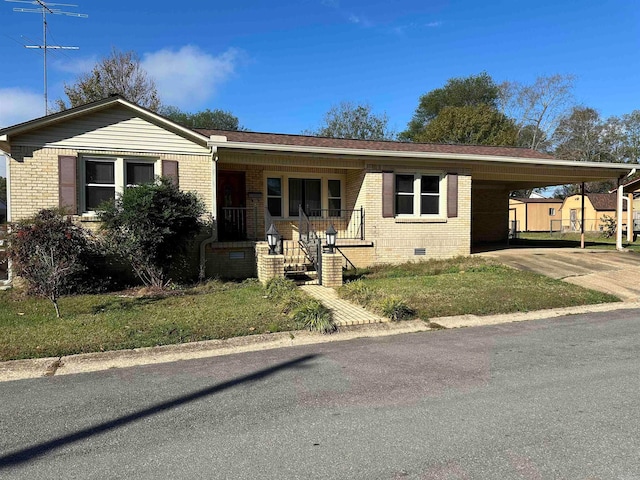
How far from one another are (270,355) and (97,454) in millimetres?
2640

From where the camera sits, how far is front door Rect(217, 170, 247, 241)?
1287 centimetres

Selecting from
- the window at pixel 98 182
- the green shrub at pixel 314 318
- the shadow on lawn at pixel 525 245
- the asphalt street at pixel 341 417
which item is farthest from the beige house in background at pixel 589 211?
the window at pixel 98 182

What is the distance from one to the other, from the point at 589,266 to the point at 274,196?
939 cm

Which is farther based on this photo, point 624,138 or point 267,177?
point 624,138

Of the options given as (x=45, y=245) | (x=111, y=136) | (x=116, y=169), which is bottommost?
(x=45, y=245)

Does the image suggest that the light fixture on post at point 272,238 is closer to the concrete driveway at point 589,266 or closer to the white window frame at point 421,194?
the white window frame at point 421,194

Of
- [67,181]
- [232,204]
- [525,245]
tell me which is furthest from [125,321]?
[525,245]

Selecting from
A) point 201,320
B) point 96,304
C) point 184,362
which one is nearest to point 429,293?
point 201,320

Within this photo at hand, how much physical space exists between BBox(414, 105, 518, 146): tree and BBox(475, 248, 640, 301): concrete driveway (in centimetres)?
2645

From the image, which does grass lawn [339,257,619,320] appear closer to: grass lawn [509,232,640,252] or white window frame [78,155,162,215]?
white window frame [78,155,162,215]

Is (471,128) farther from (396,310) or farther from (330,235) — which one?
(396,310)

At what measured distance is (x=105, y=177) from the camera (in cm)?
1097

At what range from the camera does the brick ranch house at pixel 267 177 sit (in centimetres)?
1038

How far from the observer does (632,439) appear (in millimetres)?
3184
